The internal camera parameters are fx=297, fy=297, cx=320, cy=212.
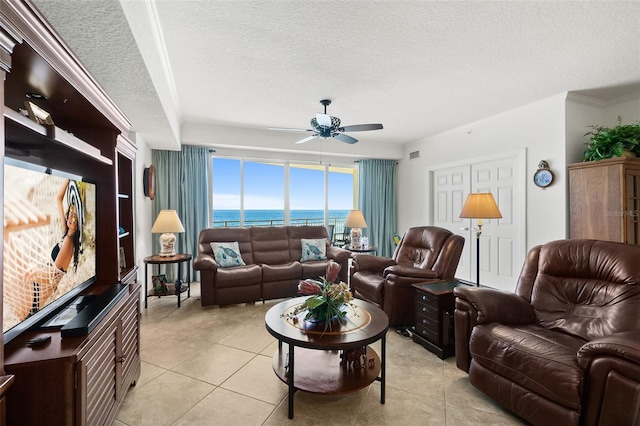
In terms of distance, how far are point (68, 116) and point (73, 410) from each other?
4.97 feet

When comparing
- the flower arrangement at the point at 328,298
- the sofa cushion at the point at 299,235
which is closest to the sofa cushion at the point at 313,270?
the sofa cushion at the point at 299,235

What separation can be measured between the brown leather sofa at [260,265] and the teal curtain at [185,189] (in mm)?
854

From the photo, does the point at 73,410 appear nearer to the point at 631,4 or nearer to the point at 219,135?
the point at 631,4

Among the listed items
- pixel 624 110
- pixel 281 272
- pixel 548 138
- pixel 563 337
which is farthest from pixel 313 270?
pixel 624 110

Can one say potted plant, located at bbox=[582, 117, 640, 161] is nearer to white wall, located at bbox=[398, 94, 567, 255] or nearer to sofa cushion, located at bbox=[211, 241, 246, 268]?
white wall, located at bbox=[398, 94, 567, 255]

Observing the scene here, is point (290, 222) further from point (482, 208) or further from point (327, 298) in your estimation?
point (327, 298)

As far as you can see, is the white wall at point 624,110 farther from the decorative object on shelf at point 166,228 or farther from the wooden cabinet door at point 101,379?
the decorative object on shelf at point 166,228

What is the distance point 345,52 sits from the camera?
8.23 ft

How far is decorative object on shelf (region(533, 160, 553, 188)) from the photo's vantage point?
3.63 metres

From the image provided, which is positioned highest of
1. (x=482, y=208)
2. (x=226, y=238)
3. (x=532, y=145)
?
(x=532, y=145)

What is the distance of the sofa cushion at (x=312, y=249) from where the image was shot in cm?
457

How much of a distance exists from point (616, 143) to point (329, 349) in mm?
3766

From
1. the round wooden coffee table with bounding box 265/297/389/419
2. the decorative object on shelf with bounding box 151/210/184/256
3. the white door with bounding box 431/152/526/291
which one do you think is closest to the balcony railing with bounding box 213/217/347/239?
the decorative object on shelf with bounding box 151/210/184/256

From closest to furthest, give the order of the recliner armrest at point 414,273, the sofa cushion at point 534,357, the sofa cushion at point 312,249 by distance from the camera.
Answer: the sofa cushion at point 534,357
the recliner armrest at point 414,273
the sofa cushion at point 312,249
